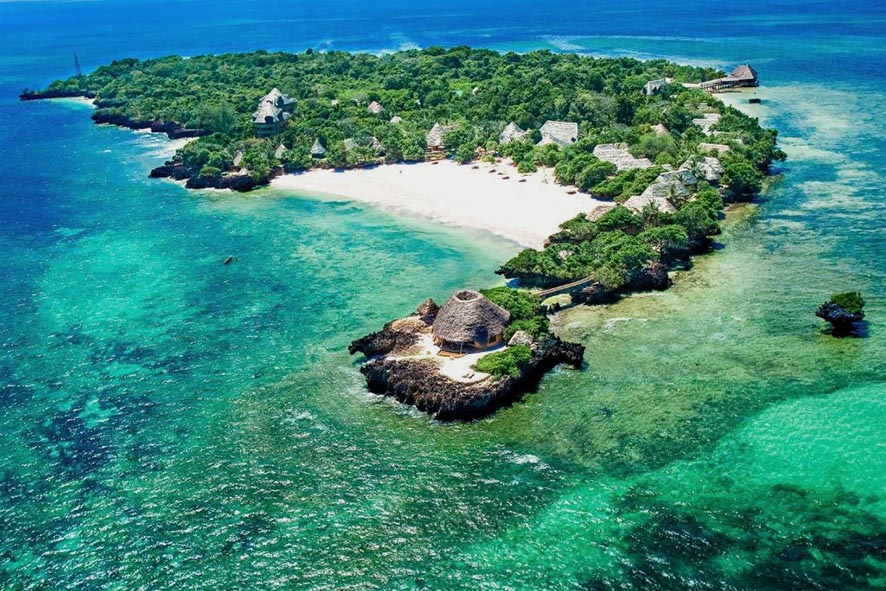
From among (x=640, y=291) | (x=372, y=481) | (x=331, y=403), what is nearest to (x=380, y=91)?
(x=640, y=291)

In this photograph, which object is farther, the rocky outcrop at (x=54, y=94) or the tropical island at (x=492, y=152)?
the rocky outcrop at (x=54, y=94)

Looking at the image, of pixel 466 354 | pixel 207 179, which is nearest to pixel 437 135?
pixel 207 179

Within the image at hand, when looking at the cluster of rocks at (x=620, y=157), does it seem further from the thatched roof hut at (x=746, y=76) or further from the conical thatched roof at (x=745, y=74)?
the conical thatched roof at (x=745, y=74)

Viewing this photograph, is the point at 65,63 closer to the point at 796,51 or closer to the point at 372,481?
the point at 796,51

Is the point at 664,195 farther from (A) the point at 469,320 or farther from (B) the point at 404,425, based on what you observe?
(B) the point at 404,425

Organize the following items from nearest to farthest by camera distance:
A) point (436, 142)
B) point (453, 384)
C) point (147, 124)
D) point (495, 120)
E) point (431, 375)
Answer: point (453, 384)
point (431, 375)
point (436, 142)
point (495, 120)
point (147, 124)

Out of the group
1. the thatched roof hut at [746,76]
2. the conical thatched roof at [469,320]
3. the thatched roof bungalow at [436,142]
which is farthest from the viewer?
the thatched roof hut at [746,76]

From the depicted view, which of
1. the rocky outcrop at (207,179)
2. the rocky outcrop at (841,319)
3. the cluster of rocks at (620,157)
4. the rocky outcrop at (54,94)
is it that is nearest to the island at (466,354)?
the rocky outcrop at (841,319)
